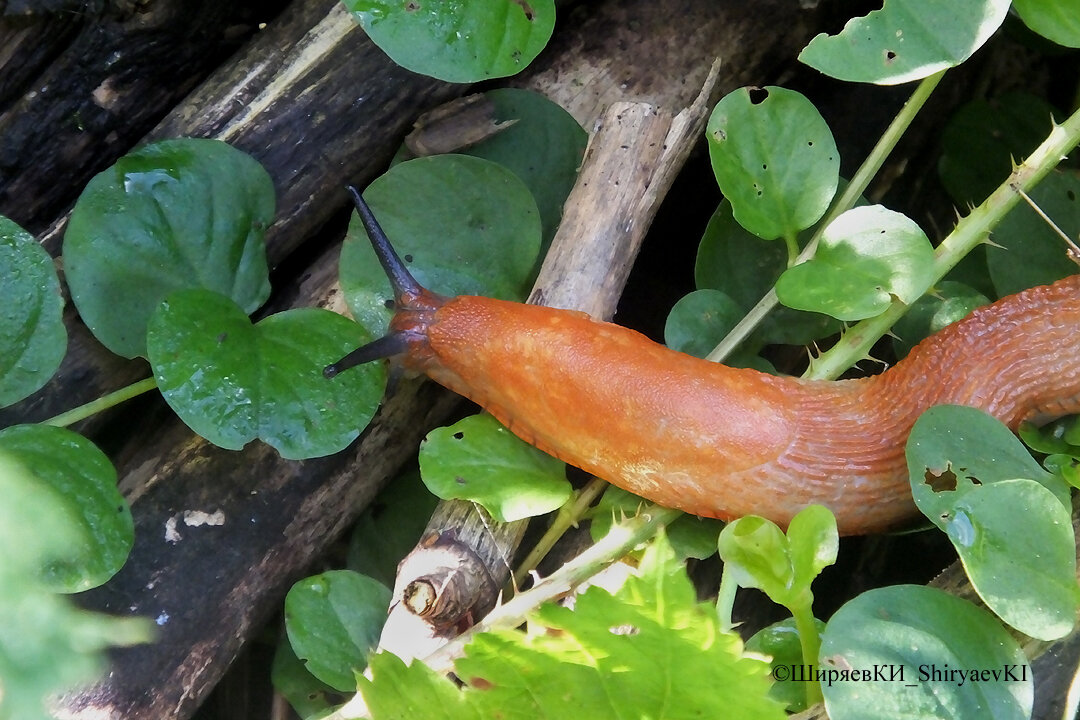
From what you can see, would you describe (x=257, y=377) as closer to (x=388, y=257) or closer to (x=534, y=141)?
(x=388, y=257)

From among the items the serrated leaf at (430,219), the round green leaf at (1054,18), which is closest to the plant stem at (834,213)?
the round green leaf at (1054,18)

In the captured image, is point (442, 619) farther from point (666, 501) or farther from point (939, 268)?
point (939, 268)

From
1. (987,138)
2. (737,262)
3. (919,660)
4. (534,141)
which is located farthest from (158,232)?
(987,138)

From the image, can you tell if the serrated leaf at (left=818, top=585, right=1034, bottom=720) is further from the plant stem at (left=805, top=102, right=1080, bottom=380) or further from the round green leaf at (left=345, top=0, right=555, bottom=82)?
the round green leaf at (left=345, top=0, right=555, bottom=82)

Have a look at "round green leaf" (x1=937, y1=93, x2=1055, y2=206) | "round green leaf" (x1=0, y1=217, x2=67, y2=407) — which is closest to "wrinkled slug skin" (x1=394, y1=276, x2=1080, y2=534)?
"round green leaf" (x1=937, y1=93, x2=1055, y2=206)

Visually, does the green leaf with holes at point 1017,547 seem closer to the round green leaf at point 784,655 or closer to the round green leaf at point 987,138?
the round green leaf at point 784,655

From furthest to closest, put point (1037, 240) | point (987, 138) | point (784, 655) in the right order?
point (987, 138) < point (1037, 240) < point (784, 655)
